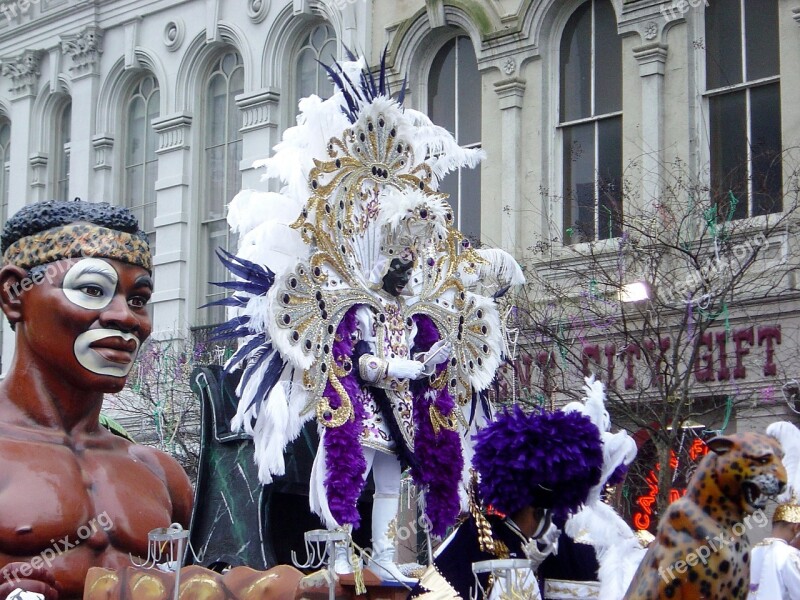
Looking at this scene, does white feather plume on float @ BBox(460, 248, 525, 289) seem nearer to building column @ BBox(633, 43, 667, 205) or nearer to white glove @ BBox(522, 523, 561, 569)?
white glove @ BBox(522, 523, 561, 569)

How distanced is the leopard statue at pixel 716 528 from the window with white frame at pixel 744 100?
1053 cm

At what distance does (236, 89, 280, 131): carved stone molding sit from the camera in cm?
1966

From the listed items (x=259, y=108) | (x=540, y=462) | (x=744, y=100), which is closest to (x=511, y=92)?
(x=744, y=100)

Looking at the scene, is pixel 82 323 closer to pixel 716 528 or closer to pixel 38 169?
pixel 716 528

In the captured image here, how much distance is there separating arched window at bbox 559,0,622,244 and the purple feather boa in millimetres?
8187

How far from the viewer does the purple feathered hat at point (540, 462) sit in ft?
17.8

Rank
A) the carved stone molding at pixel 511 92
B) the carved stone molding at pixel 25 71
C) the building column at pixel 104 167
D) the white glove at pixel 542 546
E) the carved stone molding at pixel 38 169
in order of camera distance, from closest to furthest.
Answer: the white glove at pixel 542 546 → the carved stone molding at pixel 511 92 → the building column at pixel 104 167 → the carved stone molding at pixel 38 169 → the carved stone molding at pixel 25 71

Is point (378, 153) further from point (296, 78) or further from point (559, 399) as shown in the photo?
point (296, 78)

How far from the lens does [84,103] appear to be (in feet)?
72.7

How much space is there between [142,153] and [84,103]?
120 cm


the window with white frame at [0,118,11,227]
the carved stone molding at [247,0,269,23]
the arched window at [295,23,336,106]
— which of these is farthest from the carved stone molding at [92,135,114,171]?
the arched window at [295,23,336,106]

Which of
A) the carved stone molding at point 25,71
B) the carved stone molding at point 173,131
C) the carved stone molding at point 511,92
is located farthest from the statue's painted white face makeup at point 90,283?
the carved stone molding at point 25,71

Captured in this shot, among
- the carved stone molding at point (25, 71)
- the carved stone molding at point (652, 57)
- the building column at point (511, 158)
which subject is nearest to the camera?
the carved stone molding at point (652, 57)

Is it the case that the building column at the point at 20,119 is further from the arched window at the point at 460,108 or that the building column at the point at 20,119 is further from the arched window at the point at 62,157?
the arched window at the point at 460,108
